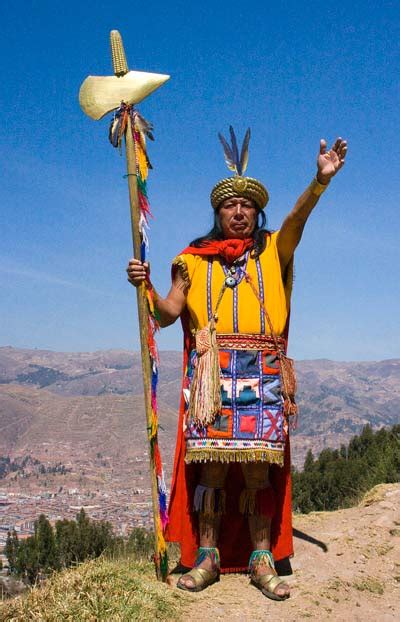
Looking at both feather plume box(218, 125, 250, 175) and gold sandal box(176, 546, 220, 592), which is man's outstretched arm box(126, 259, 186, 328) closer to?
feather plume box(218, 125, 250, 175)

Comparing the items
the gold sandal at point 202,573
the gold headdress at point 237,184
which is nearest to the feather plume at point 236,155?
the gold headdress at point 237,184

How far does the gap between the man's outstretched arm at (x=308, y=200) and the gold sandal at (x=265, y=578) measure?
199 centimetres

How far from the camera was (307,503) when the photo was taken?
491 inches

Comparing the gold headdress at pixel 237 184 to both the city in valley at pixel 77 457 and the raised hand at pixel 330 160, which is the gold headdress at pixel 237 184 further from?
the city in valley at pixel 77 457

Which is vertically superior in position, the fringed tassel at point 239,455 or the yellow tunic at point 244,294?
the yellow tunic at point 244,294

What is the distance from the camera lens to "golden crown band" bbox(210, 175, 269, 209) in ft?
13.7

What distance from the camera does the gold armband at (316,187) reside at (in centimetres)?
381

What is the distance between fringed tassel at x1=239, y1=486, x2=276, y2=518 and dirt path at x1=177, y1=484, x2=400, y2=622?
0.49m

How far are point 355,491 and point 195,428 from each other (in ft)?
18.7

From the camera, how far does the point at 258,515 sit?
4070 millimetres

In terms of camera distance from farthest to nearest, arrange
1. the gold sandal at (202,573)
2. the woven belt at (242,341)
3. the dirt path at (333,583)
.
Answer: the woven belt at (242,341), the gold sandal at (202,573), the dirt path at (333,583)

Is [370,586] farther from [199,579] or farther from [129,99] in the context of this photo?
[129,99]

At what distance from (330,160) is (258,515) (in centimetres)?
242

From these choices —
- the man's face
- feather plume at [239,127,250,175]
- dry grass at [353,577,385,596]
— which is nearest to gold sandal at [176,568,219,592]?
dry grass at [353,577,385,596]
